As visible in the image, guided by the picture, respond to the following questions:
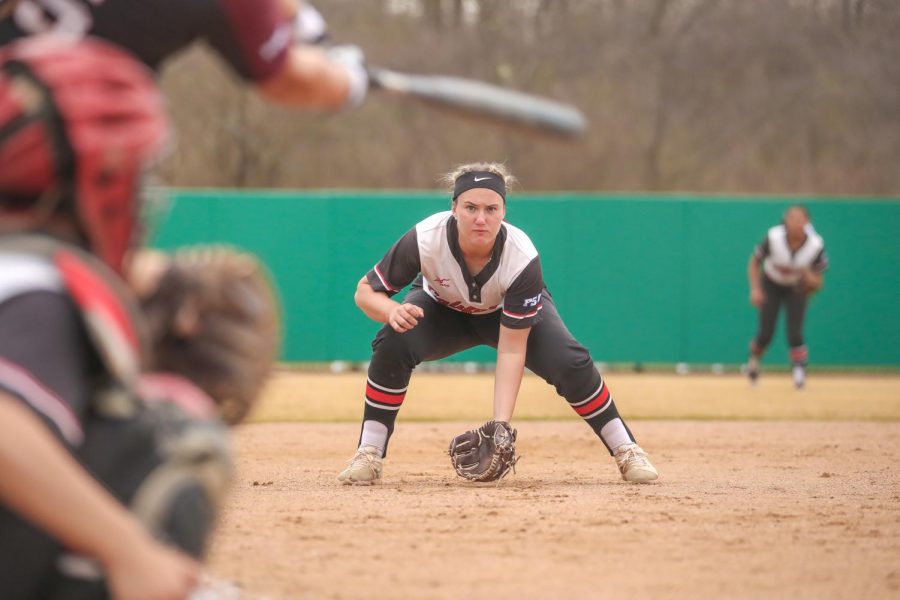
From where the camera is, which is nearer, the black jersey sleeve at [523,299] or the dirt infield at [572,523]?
the dirt infield at [572,523]

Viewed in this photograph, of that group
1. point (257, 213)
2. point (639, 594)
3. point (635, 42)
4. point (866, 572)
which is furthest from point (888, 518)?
point (635, 42)

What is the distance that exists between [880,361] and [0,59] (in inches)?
625

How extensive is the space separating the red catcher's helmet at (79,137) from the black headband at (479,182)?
3955 millimetres

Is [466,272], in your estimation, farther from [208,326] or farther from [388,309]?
[208,326]

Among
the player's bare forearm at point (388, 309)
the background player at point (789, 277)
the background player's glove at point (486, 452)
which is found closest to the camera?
the player's bare forearm at point (388, 309)

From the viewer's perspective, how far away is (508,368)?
632 cm

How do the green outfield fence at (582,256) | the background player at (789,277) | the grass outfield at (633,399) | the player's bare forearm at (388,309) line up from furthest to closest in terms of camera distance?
1. the green outfield fence at (582,256)
2. the background player at (789,277)
3. the grass outfield at (633,399)
4. the player's bare forearm at (388,309)

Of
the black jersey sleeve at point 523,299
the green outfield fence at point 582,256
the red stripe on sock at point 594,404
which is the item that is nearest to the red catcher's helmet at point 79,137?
the black jersey sleeve at point 523,299

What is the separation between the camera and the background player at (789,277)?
14.3 metres

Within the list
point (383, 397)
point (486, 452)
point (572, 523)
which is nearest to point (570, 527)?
point (572, 523)

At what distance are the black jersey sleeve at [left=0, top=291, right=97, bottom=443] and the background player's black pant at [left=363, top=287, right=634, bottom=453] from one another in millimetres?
4327

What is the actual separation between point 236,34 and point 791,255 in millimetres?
12324

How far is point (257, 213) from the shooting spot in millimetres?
16125

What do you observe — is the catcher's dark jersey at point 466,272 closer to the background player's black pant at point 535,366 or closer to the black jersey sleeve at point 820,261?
the background player's black pant at point 535,366
